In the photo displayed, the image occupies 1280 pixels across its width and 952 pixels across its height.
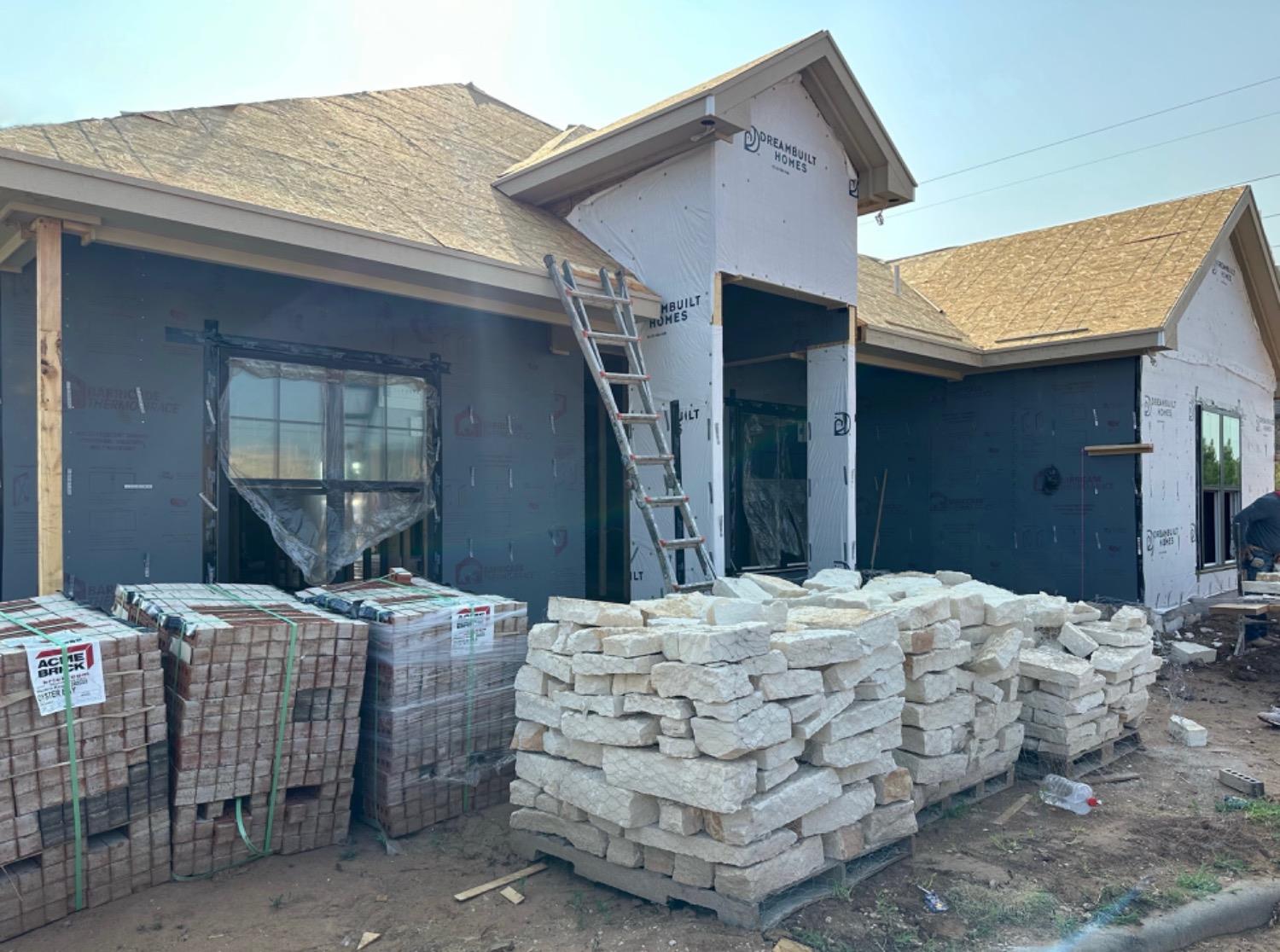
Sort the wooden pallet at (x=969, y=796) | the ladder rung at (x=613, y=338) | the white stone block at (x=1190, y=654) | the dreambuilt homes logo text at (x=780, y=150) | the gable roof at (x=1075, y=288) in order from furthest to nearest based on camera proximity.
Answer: the gable roof at (x=1075, y=288) → the white stone block at (x=1190, y=654) → the dreambuilt homes logo text at (x=780, y=150) → the ladder rung at (x=613, y=338) → the wooden pallet at (x=969, y=796)

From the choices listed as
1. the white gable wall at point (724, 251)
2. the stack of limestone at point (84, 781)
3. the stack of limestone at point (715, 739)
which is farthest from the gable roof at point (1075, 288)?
the stack of limestone at point (84, 781)

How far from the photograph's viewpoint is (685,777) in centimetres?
363

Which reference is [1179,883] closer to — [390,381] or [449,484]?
[449,484]

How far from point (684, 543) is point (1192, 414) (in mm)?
8734

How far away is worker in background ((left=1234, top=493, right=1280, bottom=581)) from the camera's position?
37.3ft

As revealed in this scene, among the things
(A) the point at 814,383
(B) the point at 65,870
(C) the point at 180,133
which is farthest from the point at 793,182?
(B) the point at 65,870

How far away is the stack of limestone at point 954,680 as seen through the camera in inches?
186

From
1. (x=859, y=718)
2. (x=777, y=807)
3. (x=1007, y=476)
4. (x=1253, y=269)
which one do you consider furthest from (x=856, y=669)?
(x=1253, y=269)

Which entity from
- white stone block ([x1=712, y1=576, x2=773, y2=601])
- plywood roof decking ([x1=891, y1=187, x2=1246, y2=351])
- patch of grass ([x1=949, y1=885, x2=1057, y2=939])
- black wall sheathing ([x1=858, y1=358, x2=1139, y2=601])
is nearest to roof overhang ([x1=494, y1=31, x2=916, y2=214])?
plywood roof decking ([x1=891, y1=187, x2=1246, y2=351])

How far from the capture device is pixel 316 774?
14.7 ft

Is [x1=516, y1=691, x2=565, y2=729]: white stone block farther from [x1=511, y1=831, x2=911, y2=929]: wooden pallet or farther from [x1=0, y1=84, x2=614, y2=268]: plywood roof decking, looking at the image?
[x1=0, y1=84, x2=614, y2=268]: plywood roof decking

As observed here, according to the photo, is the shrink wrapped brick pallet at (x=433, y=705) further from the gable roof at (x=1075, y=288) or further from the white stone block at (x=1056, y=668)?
the gable roof at (x=1075, y=288)

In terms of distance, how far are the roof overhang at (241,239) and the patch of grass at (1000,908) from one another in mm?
4758

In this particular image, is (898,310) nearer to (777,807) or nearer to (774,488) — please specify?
(774,488)
